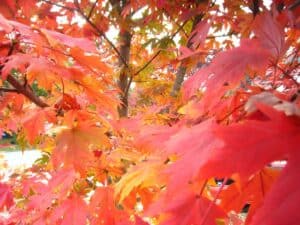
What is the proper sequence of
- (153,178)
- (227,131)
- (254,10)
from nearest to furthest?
(227,131) < (153,178) < (254,10)

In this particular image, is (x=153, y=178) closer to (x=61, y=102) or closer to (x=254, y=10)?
(x=61, y=102)

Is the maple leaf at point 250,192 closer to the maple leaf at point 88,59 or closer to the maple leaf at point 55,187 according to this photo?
the maple leaf at point 88,59

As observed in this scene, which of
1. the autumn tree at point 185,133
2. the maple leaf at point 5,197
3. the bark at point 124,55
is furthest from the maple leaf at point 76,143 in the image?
the bark at point 124,55

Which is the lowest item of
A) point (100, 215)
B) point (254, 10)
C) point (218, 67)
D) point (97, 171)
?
point (100, 215)

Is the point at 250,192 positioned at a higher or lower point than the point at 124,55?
lower

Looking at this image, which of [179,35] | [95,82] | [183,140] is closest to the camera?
[183,140]

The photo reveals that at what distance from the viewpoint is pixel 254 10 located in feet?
4.62

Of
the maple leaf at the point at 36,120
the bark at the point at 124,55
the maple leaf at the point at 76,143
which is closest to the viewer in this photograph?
the maple leaf at the point at 76,143

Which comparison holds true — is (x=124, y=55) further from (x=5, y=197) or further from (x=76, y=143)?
(x=76, y=143)

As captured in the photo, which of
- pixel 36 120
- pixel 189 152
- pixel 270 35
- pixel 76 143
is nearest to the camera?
pixel 189 152

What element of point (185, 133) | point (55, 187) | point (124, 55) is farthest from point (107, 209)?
point (124, 55)

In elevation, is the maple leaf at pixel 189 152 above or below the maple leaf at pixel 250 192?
above

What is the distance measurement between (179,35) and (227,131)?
2.02 meters

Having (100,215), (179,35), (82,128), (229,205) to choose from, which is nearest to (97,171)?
(100,215)
